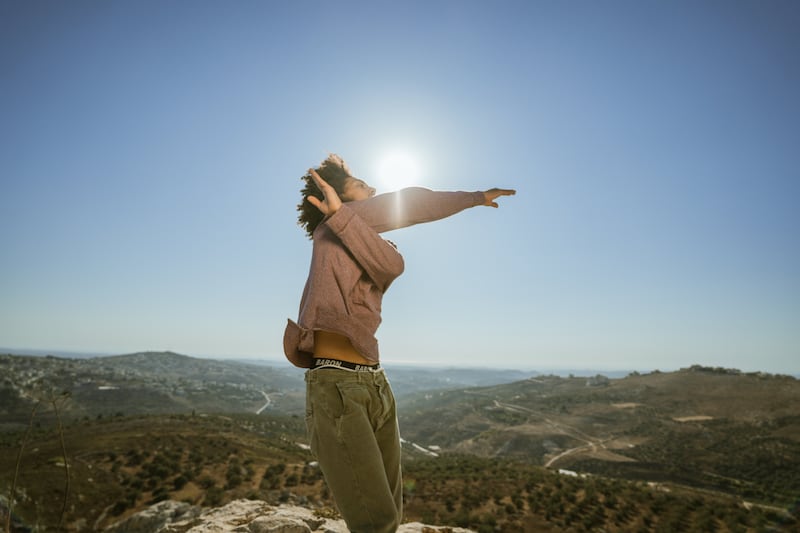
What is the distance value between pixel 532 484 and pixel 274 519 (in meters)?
20.6

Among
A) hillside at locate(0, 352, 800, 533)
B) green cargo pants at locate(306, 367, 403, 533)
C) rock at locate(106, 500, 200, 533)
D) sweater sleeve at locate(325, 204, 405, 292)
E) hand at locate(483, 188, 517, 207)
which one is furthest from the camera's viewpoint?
hillside at locate(0, 352, 800, 533)

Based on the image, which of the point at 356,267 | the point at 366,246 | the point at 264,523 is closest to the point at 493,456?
the point at 264,523

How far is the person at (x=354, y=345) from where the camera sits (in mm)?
1839

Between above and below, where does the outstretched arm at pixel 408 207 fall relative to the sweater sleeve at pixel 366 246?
above

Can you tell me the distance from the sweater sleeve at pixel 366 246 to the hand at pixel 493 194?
2.37ft

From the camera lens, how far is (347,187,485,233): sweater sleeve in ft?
7.07

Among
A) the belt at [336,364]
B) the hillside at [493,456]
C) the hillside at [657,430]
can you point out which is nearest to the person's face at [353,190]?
the belt at [336,364]

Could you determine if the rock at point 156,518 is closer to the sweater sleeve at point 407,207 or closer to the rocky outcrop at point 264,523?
the rocky outcrop at point 264,523

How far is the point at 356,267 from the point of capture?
7.05 feet

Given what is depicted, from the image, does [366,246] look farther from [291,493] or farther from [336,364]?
[291,493]

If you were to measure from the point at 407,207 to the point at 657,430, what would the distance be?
68.9 meters

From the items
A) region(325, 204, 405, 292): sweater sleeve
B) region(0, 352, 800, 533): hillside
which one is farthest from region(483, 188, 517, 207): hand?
region(0, 352, 800, 533): hillside

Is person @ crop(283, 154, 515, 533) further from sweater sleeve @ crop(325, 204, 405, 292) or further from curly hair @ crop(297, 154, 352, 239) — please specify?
curly hair @ crop(297, 154, 352, 239)

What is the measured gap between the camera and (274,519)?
4676 mm
